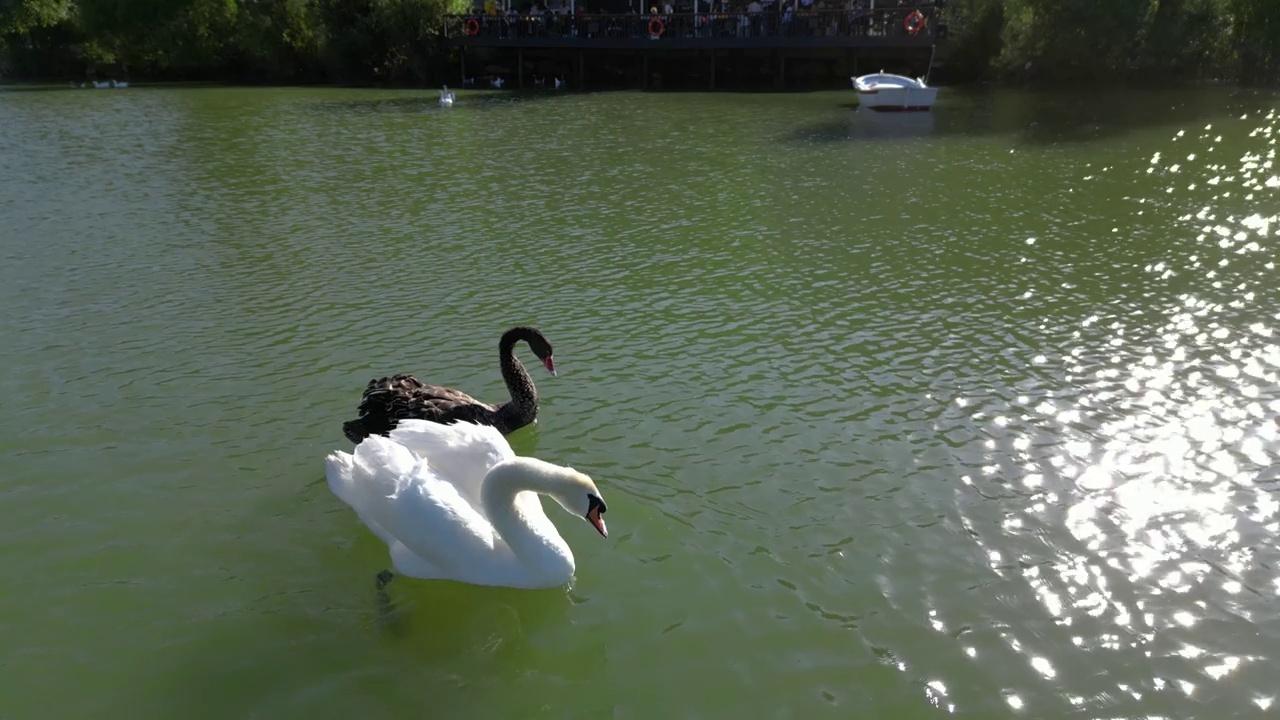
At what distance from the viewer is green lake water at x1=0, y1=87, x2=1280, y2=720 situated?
5.54 meters

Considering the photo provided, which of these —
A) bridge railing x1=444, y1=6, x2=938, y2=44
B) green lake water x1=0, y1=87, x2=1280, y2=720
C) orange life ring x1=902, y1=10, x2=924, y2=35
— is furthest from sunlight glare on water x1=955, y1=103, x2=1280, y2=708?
bridge railing x1=444, y1=6, x2=938, y2=44

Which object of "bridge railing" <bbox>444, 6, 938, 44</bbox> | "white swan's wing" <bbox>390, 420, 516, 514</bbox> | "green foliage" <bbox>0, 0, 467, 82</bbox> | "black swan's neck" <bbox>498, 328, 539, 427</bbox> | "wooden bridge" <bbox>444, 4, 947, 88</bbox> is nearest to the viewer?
"white swan's wing" <bbox>390, 420, 516, 514</bbox>

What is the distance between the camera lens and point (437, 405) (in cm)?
805

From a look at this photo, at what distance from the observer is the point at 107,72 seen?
2023 inches

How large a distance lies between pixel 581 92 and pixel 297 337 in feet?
105

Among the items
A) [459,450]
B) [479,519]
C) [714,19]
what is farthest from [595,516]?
[714,19]

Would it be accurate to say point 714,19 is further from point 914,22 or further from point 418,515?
point 418,515

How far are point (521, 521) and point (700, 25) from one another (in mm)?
38570

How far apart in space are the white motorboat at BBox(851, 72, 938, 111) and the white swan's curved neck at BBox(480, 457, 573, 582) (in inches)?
1082

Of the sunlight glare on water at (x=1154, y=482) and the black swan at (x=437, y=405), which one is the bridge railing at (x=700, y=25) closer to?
the sunlight glare on water at (x=1154, y=482)

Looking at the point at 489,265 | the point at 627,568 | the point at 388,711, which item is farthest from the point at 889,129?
the point at 388,711

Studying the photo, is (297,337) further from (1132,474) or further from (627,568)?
(1132,474)

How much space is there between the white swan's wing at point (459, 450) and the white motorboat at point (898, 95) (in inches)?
1060

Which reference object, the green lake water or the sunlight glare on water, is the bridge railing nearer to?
the green lake water
